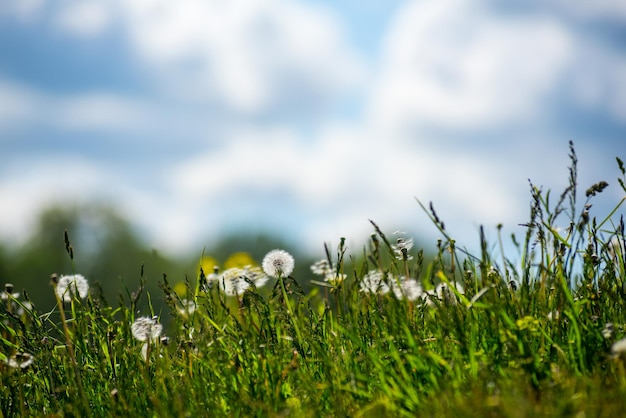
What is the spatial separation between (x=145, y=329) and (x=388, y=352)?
52.8 inches

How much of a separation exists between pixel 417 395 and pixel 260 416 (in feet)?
2.19

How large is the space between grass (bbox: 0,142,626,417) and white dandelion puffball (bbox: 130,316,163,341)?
0.11ft

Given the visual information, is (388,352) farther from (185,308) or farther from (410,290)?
(185,308)

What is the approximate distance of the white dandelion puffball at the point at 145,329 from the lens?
361 centimetres

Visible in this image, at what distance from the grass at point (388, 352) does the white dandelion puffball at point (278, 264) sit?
2.3 inches

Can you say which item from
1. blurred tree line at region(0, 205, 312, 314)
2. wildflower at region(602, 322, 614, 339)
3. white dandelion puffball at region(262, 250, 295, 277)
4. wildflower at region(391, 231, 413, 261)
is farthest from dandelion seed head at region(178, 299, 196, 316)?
blurred tree line at region(0, 205, 312, 314)

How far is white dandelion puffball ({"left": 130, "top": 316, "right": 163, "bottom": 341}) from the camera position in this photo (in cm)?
361

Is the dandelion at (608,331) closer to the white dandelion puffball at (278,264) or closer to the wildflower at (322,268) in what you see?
the wildflower at (322,268)

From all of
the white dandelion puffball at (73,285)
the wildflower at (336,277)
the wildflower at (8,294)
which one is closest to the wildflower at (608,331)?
the wildflower at (336,277)

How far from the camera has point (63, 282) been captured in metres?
4.12

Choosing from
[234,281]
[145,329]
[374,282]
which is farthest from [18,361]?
[374,282]

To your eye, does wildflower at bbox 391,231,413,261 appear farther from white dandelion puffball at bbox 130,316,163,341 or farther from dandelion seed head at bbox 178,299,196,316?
white dandelion puffball at bbox 130,316,163,341

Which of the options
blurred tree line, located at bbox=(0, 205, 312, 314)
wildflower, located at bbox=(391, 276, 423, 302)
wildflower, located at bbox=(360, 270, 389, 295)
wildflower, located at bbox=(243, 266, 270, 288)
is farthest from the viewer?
blurred tree line, located at bbox=(0, 205, 312, 314)

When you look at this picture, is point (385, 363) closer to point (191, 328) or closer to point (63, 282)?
point (191, 328)
